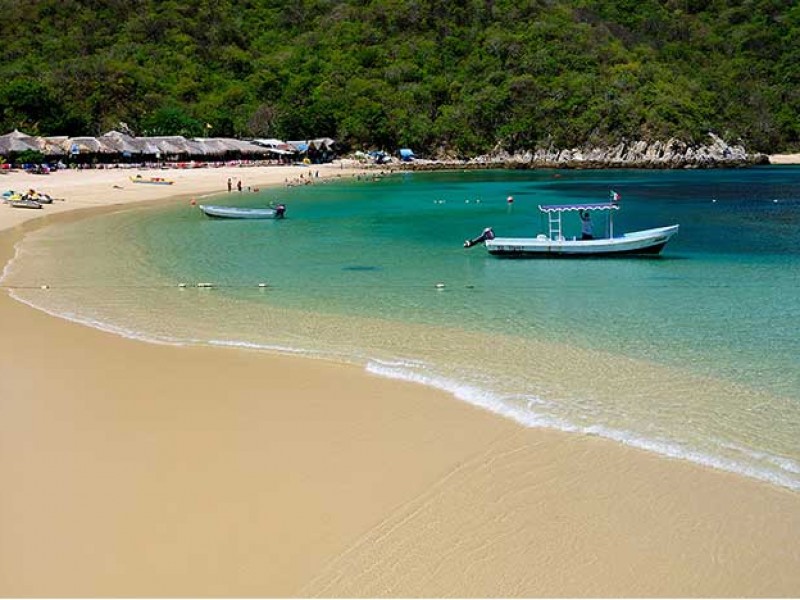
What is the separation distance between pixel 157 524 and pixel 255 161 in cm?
6955

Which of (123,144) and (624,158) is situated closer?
(123,144)

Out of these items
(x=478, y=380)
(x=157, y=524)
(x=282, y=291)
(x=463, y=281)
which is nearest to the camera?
(x=157, y=524)

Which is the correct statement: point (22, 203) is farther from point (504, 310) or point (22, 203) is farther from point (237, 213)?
point (504, 310)

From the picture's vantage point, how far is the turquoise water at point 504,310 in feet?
30.2

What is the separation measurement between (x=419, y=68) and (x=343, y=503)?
102398mm

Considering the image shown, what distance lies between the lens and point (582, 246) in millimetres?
21797

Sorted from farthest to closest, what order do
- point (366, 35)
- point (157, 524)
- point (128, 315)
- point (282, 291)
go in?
point (366, 35) < point (282, 291) < point (128, 315) < point (157, 524)

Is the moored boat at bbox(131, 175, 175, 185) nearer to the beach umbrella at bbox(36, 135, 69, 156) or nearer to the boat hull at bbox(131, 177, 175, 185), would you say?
the boat hull at bbox(131, 177, 175, 185)

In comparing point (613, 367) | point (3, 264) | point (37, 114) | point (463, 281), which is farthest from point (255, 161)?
point (613, 367)

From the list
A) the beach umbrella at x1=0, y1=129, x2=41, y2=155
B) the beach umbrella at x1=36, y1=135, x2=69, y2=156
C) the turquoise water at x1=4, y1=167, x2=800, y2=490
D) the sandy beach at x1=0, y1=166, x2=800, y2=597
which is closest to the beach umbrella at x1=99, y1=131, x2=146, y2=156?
the beach umbrella at x1=36, y1=135, x2=69, y2=156

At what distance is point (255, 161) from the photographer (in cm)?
7344

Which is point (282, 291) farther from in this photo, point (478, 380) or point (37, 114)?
point (37, 114)

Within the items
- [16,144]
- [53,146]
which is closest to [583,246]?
[16,144]

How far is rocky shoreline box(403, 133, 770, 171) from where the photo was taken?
8850 cm
